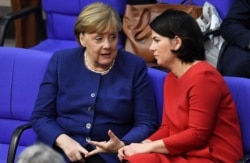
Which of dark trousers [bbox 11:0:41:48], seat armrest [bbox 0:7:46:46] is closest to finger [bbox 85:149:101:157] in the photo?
seat armrest [bbox 0:7:46:46]

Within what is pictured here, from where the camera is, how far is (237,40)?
2998 mm

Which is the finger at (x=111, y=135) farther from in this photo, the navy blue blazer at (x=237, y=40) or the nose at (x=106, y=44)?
the navy blue blazer at (x=237, y=40)

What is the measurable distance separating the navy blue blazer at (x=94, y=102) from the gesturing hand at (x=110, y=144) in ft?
0.29

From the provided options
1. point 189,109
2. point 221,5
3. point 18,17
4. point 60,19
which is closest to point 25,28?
point 60,19

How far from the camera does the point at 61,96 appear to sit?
240 centimetres

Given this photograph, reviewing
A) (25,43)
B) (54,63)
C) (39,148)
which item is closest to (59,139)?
(54,63)

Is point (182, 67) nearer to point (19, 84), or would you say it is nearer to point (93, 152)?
point (93, 152)

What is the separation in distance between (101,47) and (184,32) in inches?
15.0

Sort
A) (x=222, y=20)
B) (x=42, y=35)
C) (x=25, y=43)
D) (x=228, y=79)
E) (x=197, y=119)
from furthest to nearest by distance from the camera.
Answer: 1. (x=25, y=43)
2. (x=42, y=35)
3. (x=222, y=20)
4. (x=228, y=79)
5. (x=197, y=119)

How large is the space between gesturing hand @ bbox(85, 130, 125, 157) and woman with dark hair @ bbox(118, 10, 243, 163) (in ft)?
0.11

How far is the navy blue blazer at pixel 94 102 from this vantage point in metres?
2.35

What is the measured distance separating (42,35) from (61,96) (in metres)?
1.64

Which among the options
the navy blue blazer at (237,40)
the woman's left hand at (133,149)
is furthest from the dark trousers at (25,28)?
the woman's left hand at (133,149)

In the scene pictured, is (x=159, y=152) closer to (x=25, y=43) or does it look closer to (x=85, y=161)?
(x=85, y=161)
